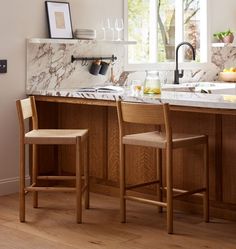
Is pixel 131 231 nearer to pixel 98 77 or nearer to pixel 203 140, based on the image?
pixel 203 140

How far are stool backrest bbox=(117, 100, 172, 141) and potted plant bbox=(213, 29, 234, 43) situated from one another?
293 cm

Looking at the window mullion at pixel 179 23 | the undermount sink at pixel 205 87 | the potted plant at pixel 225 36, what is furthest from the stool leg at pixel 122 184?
the potted plant at pixel 225 36

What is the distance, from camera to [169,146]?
12.4ft

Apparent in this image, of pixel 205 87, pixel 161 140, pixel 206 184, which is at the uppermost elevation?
pixel 205 87

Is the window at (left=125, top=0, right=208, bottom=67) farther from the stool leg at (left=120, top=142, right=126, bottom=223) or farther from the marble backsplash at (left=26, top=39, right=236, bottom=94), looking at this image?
the stool leg at (left=120, top=142, right=126, bottom=223)

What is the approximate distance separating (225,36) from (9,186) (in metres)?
3.03

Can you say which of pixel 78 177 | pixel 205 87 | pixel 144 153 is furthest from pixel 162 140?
pixel 205 87

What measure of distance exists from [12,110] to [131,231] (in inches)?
63.3

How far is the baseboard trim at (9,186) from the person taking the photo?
16.0ft

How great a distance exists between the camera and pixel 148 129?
179 inches

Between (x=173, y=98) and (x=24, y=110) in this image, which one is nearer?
(x=173, y=98)

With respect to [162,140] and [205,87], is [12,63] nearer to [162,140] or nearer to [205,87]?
[162,140]

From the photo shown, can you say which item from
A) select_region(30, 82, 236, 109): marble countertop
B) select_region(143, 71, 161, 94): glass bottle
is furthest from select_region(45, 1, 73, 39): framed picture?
select_region(143, 71, 161, 94): glass bottle

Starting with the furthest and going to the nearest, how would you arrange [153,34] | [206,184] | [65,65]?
[153,34]
[65,65]
[206,184]
